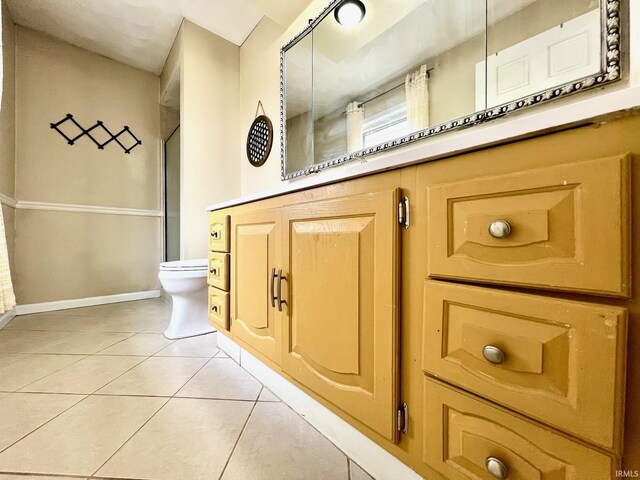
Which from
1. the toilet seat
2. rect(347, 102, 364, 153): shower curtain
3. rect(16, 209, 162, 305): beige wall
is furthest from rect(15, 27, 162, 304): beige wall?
rect(347, 102, 364, 153): shower curtain

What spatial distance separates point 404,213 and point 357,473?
703mm

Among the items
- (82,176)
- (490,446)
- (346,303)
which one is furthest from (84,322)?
(490,446)

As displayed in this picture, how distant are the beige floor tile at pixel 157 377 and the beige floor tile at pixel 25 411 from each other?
124 millimetres

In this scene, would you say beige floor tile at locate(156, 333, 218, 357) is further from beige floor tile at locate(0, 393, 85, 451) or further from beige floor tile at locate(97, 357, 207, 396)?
beige floor tile at locate(0, 393, 85, 451)

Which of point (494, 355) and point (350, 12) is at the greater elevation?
point (350, 12)

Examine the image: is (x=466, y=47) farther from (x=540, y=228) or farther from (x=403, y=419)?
(x=403, y=419)

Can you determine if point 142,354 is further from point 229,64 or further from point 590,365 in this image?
point 229,64

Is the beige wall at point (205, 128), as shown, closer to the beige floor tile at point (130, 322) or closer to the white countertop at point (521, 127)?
the beige floor tile at point (130, 322)

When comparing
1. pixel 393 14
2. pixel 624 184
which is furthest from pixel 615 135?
pixel 393 14

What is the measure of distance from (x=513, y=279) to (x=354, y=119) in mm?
1157

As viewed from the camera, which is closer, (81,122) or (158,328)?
(158,328)

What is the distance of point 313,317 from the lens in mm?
760

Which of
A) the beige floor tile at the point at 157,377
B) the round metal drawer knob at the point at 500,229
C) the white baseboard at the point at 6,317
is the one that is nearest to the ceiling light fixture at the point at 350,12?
the round metal drawer knob at the point at 500,229

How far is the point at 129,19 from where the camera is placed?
211cm
